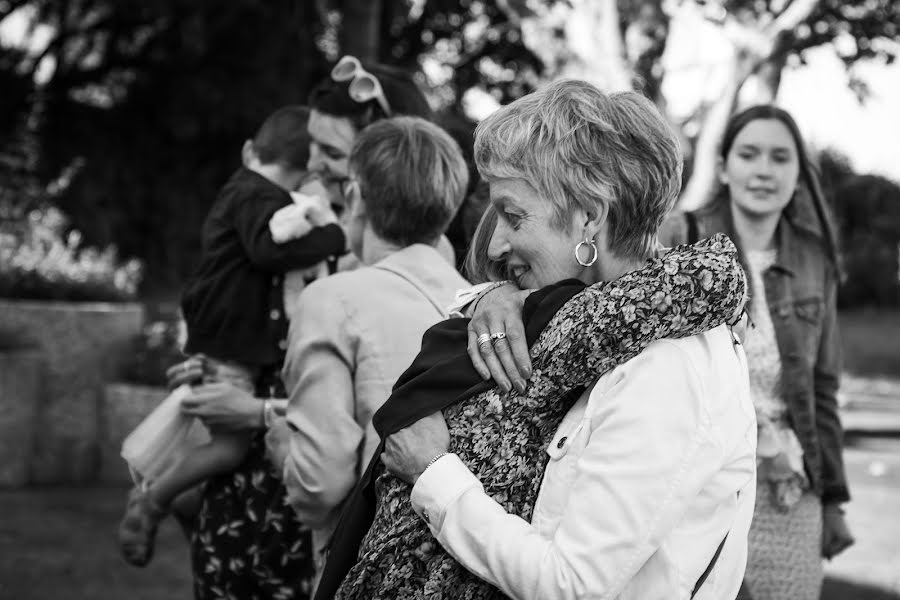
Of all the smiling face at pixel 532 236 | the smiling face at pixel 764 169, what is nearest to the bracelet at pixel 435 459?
the smiling face at pixel 532 236

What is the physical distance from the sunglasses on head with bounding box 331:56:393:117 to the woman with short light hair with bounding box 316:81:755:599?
165 cm

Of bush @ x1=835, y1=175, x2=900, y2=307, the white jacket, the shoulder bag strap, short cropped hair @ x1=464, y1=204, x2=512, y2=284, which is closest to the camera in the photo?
the white jacket

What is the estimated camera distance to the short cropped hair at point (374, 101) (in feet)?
11.8

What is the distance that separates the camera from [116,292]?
351 inches

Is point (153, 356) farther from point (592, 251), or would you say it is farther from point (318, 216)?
point (592, 251)

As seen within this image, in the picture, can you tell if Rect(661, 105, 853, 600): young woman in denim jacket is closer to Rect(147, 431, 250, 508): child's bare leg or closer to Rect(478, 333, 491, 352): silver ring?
Rect(147, 431, 250, 508): child's bare leg

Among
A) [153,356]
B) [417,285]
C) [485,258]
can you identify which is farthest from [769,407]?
[153,356]

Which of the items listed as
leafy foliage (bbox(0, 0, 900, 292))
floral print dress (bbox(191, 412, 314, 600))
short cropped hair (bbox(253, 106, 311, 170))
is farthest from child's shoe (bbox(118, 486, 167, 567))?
leafy foliage (bbox(0, 0, 900, 292))

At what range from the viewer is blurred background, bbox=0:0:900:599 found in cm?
721

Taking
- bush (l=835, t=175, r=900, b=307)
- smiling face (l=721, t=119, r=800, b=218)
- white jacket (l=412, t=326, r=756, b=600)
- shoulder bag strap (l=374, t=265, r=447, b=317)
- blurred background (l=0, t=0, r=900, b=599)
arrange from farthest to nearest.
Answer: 1. bush (l=835, t=175, r=900, b=307)
2. blurred background (l=0, t=0, r=900, b=599)
3. smiling face (l=721, t=119, r=800, b=218)
4. shoulder bag strap (l=374, t=265, r=447, b=317)
5. white jacket (l=412, t=326, r=756, b=600)

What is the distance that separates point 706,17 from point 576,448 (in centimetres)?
977

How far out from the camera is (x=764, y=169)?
146 inches

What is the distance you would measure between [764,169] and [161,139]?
11.3 metres

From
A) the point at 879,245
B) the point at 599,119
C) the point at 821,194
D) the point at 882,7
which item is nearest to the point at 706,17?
the point at 882,7
